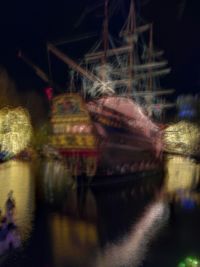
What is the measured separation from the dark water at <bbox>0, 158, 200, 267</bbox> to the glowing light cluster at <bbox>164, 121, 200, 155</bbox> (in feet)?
136

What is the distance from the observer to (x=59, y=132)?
26.0 meters

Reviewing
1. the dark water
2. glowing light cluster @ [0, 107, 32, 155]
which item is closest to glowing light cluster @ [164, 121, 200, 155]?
glowing light cluster @ [0, 107, 32, 155]

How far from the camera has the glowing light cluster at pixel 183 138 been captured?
64.6 metres

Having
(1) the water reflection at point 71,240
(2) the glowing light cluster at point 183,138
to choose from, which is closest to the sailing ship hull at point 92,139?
(1) the water reflection at point 71,240

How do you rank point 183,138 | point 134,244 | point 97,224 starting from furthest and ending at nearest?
1. point 183,138
2. point 97,224
3. point 134,244

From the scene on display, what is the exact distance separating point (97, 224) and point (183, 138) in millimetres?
52551

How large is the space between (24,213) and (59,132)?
1100cm

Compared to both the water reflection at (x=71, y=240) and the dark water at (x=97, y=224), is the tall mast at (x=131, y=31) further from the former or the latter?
the water reflection at (x=71, y=240)

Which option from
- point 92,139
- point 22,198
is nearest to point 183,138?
point 92,139

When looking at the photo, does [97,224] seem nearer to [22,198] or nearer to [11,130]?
[22,198]

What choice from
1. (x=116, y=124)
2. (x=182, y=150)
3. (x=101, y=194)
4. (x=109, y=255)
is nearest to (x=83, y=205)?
(x=101, y=194)

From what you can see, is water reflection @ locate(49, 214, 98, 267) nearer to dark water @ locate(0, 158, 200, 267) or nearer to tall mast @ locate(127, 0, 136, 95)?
dark water @ locate(0, 158, 200, 267)

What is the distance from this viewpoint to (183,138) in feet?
212

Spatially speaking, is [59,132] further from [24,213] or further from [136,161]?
[24,213]
